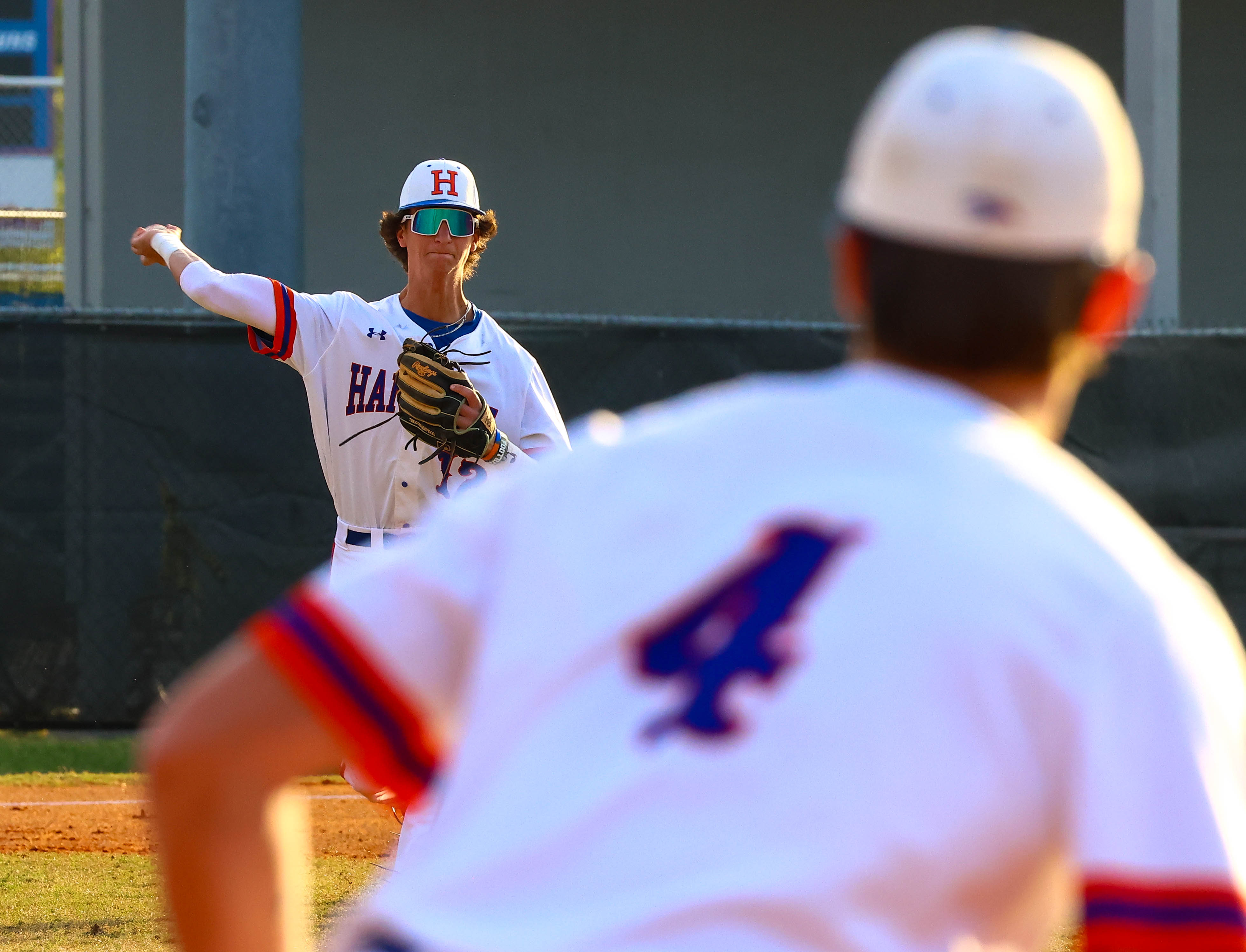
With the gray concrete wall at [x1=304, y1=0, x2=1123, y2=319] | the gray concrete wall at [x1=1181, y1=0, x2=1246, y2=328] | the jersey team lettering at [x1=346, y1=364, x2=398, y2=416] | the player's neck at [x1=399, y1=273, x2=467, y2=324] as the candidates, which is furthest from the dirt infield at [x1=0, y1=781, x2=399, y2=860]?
the gray concrete wall at [x1=1181, y1=0, x2=1246, y2=328]

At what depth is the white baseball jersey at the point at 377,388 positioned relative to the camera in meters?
5.00

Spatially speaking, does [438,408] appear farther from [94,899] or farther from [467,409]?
[94,899]

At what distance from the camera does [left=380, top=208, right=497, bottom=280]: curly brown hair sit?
17.4ft

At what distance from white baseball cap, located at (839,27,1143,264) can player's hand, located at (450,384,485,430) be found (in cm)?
361

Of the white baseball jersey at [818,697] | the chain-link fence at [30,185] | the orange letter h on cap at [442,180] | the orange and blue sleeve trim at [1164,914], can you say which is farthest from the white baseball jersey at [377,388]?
the chain-link fence at [30,185]

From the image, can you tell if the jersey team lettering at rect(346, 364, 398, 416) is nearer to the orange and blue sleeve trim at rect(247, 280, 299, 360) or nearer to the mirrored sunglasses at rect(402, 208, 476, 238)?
the orange and blue sleeve trim at rect(247, 280, 299, 360)

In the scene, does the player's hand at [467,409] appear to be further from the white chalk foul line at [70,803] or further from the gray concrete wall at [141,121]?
the gray concrete wall at [141,121]

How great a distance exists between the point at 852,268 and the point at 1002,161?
0.16m

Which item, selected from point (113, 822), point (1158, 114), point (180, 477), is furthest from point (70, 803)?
point (1158, 114)

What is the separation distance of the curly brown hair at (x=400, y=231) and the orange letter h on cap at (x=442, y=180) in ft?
0.38

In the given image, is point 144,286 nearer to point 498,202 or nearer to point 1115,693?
point 498,202

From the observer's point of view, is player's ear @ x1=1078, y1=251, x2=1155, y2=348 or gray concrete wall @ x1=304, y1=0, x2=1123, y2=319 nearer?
player's ear @ x1=1078, y1=251, x2=1155, y2=348

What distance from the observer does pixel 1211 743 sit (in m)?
1.03

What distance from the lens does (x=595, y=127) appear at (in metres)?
12.1
